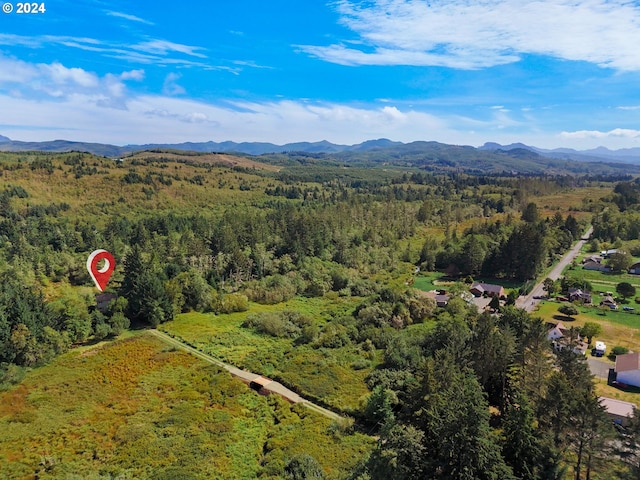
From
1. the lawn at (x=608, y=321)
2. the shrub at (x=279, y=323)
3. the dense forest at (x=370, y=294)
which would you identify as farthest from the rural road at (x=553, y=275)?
the shrub at (x=279, y=323)

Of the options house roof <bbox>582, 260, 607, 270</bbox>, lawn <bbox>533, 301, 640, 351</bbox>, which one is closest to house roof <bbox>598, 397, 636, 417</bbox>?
lawn <bbox>533, 301, 640, 351</bbox>

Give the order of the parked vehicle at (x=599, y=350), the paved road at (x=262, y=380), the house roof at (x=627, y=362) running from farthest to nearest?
the parked vehicle at (x=599, y=350), the house roof at (x=627, y=362), the paved road at (x=262, y=380)

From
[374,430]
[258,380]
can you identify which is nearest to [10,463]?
[258,380]

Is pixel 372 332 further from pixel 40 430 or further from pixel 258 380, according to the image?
pixel 40 430

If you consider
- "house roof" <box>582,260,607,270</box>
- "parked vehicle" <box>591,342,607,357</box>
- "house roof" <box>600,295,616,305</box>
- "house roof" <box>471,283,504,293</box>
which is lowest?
"parked vehicle" <box>591,342,607,357</box>

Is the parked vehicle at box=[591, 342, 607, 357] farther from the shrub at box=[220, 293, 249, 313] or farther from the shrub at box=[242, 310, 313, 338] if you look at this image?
the shrub at box=[220, 293, 249, 313]

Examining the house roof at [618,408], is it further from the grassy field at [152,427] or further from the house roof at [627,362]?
the grassy field at [152,427]

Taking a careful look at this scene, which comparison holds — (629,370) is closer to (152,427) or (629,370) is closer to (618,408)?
(618,408)

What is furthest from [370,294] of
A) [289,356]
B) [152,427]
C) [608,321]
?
[152,427]
